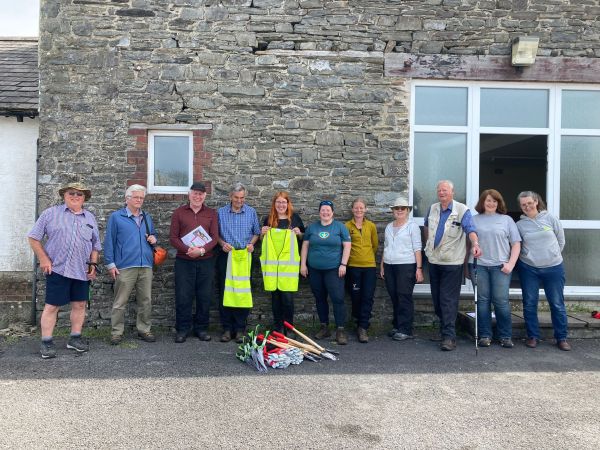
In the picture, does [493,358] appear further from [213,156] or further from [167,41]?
[167,41]

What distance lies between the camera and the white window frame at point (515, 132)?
22.1 feet

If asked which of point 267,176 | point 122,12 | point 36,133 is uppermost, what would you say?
point 122,12

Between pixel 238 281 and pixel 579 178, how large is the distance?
5.03 metres

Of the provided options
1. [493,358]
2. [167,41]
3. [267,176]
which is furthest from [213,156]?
[493,358]

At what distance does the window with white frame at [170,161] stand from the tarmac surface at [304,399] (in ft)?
7.06

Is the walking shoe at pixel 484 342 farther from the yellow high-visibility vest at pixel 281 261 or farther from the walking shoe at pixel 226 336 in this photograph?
the walking shoe at pixel 226 336

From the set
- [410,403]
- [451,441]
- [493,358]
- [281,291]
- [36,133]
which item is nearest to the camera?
[451,441]

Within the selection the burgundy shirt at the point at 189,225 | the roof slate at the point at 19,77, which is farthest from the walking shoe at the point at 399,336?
the roof slate at the point at 19,77

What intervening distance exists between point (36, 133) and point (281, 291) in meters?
4.57

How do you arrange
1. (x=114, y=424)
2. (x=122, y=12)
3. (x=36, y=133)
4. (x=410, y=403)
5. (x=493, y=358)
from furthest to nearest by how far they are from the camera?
(x=36, y=133)
(x=122, y=12)
(x=493, y=358)
(x=410, y=403)
(x=114, y=424)

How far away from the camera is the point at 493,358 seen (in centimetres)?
534

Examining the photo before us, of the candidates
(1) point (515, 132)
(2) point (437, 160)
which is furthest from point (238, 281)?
(1) point (515, 132)

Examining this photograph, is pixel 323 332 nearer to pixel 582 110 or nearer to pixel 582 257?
pixel 582 257

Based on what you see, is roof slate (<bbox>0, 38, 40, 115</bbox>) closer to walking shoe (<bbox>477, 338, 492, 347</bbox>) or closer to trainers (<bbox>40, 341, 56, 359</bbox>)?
trainers (<bbox>40, 341, 56, 359</bbox>)
